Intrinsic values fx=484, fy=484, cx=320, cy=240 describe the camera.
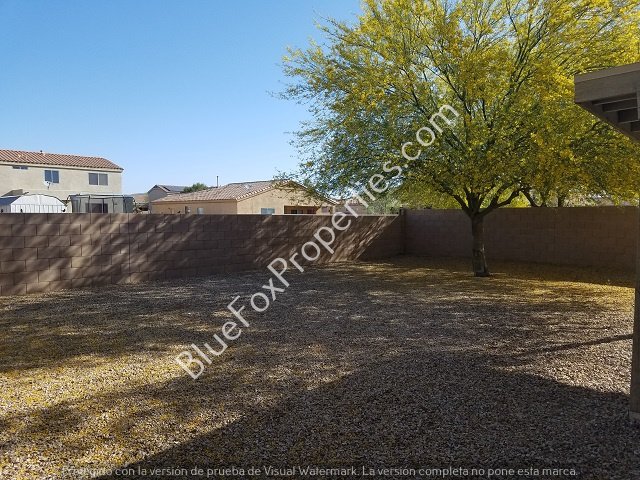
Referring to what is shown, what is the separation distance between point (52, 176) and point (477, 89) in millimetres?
32937

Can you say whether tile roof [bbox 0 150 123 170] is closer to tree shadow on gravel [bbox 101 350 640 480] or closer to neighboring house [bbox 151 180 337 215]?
neighboring house [bbox 151 180 337 215]

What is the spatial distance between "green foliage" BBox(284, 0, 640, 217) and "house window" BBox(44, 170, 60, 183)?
29.0m

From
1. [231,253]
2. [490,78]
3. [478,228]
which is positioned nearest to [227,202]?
[231,253]

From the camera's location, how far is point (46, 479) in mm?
2807

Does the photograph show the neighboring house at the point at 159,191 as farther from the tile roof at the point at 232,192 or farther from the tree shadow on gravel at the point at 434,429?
the tree shadow on gravel at the point at 434,429

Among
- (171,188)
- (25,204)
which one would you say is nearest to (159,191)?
(171,188)

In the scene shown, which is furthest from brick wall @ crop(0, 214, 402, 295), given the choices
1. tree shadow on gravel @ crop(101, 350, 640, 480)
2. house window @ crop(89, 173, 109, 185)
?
house window @ crop(89, 173, 109, 185)

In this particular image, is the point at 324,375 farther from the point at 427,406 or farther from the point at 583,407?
the point at 583,407

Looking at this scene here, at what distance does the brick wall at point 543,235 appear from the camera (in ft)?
42.4

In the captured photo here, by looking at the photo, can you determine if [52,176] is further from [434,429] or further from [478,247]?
[434,429]

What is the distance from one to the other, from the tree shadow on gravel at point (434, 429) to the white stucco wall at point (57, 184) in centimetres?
3358

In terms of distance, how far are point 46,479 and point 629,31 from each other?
421 inches

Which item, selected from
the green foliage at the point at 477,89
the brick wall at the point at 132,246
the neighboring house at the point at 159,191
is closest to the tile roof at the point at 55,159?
the neighboring house at the point at 159,191

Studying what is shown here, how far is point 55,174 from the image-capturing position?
34.0m
